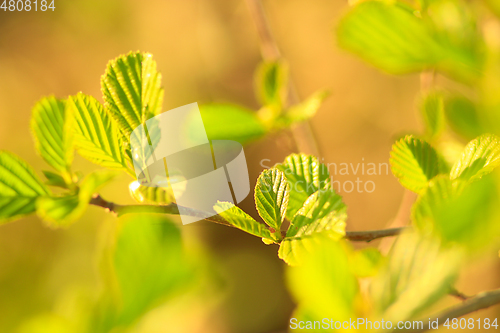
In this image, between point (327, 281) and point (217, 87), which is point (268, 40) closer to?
point (327, 281)

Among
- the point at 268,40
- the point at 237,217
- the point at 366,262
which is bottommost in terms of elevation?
the point at 366,262

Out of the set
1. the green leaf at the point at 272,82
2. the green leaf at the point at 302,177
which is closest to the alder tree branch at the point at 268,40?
the green leaf at the point at 272,82

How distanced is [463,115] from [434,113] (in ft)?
0.16

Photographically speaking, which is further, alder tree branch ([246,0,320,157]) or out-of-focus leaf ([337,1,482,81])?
alder tree branch ([246,0,320,157])

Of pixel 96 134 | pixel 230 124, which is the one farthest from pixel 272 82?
pixel 96 134

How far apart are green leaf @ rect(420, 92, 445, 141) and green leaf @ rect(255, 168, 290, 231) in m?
0.18

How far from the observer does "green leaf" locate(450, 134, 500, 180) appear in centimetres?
17

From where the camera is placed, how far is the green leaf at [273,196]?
0.59 feet

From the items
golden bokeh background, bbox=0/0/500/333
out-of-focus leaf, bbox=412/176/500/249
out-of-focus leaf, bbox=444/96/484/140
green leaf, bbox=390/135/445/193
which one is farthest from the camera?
golden bokeh background, bbox=0/0/500/333

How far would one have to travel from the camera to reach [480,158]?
17cm

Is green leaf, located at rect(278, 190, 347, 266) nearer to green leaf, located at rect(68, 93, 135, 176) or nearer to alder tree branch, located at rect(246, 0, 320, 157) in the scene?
green leaf, located at rect(68, 93, 135, 176)

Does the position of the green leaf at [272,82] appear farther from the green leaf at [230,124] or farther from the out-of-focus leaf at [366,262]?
the out-of-focus leaf at [366,262]

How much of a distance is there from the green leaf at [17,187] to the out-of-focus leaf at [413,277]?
6.5 inches

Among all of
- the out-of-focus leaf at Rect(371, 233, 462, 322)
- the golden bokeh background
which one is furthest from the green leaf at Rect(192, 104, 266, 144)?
the golden bokeh background
